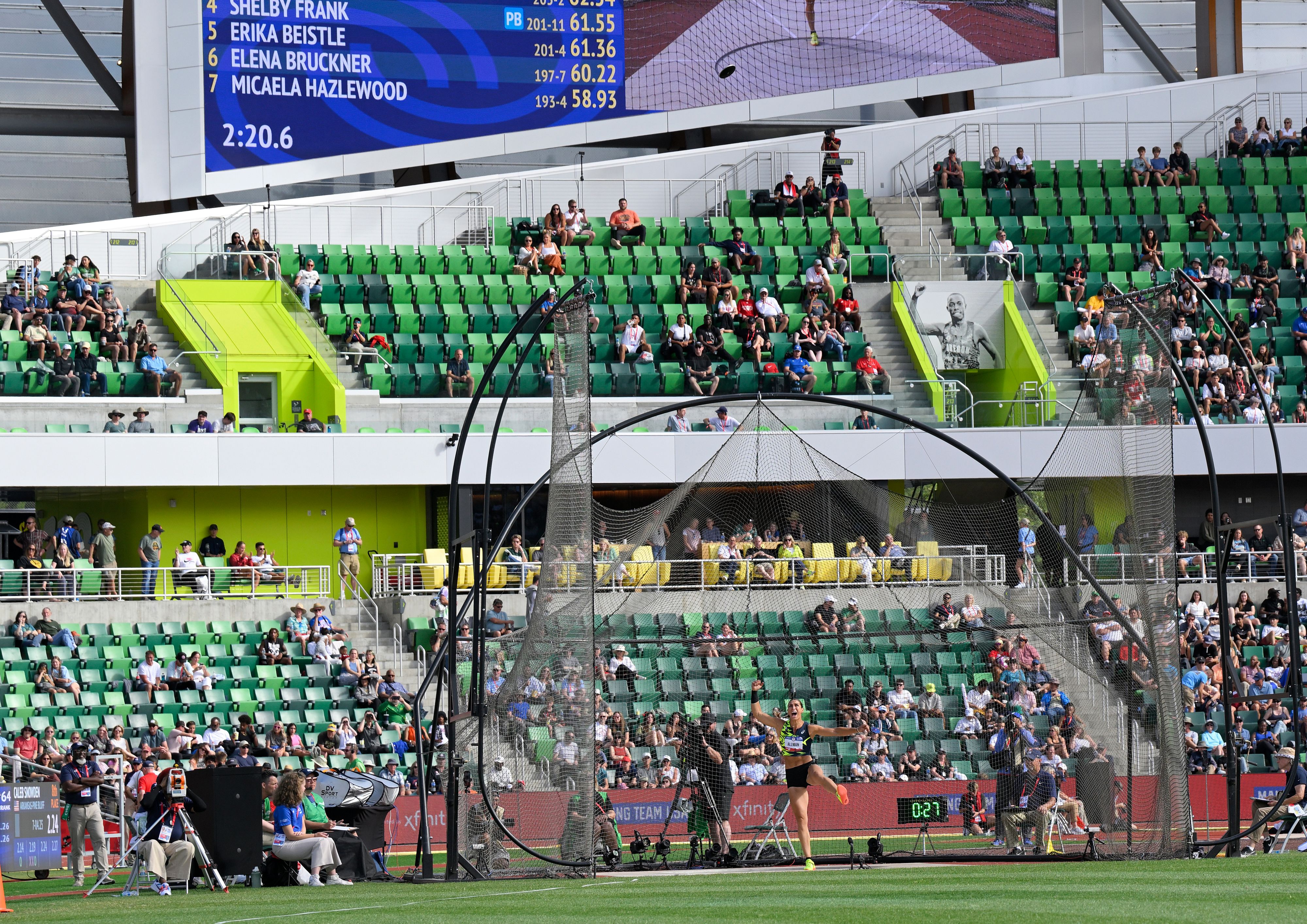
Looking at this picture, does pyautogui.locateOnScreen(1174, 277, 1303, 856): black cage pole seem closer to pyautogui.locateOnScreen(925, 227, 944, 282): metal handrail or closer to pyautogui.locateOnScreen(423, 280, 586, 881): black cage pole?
pyautogui.locateOnScreen(423, 280, 586, 881): black cage pole

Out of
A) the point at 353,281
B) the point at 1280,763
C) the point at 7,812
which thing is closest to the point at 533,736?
the point at 7,812

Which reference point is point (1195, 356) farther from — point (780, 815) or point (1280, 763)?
point (780, 815)

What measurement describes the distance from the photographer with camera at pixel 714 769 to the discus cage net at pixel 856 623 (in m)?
0.68

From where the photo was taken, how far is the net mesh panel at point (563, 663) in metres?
15.9

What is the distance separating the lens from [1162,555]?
1655 cm

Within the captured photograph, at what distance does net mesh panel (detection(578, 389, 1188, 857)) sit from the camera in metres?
16.6

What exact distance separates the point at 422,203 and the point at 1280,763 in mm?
23094

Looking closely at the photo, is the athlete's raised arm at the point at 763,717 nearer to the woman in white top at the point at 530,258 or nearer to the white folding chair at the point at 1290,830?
the white folding chair at the point at 1290,830

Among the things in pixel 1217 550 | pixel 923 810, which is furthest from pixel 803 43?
pixel 923 810

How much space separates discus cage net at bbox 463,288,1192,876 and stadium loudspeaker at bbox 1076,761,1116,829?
0.03 metres

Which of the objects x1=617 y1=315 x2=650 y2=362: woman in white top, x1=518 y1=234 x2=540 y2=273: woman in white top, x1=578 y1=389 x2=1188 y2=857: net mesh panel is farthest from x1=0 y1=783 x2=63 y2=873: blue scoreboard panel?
x1=518 y1=234 x2=540 y2=273: woman in white top

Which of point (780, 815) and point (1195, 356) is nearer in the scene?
point (780, 815)

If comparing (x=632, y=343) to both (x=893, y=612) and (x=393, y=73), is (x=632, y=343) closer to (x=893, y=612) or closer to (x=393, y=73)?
(x=393, y=73)

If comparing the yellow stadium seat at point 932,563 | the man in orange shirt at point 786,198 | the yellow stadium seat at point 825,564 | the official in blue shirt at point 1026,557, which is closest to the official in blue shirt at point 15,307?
the man in orange shirt at point 786,198
